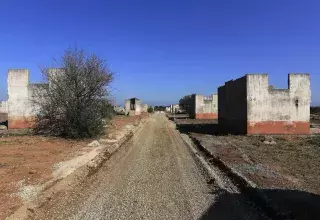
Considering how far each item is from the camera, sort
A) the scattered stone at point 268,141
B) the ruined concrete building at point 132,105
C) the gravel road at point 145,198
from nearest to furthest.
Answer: the gravel road at point 145,198
the scattered stone at point 268,141
the ruined concrete building at point 132,105

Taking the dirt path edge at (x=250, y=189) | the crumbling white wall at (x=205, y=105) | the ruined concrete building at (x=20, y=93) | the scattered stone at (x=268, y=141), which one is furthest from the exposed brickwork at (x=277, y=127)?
the crumbling white wall at (x=205, y=105)

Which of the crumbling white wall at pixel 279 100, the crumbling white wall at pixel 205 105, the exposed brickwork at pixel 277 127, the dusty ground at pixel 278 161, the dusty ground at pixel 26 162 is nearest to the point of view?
the dusty ground at pixel 26 162

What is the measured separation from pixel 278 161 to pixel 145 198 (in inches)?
314

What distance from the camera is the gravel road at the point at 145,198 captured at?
812 centimetres

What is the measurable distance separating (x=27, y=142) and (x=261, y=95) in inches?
589

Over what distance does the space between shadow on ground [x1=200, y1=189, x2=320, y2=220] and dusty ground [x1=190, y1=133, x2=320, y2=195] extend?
866mm

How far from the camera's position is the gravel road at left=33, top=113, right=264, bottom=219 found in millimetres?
8125

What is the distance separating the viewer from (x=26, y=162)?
14.5 m

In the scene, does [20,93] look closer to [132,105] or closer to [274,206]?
[274,206]

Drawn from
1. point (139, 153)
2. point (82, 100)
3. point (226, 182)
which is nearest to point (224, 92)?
point (82, 100)

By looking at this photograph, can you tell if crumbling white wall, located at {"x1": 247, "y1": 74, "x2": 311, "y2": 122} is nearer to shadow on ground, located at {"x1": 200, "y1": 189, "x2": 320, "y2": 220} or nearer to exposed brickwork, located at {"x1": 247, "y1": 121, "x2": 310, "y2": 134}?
exposed brickwork, located at {"x1": 247, "y1": 121, "x2": 310, "y2": 134}

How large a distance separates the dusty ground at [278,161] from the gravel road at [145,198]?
5.40 feet

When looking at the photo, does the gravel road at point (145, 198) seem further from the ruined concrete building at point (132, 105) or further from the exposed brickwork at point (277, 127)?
the ruined concrete building at point (132, 105)

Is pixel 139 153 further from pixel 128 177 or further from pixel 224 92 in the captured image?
pixel 224 92
